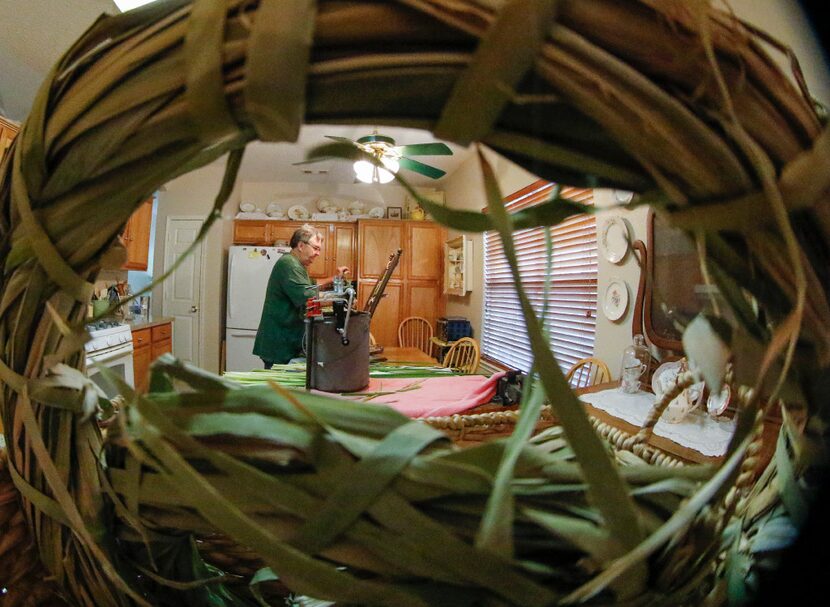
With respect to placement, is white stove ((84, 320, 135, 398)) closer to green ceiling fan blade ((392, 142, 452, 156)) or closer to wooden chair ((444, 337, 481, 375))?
green ceiling fan blade ((392, 142, 452, 156))

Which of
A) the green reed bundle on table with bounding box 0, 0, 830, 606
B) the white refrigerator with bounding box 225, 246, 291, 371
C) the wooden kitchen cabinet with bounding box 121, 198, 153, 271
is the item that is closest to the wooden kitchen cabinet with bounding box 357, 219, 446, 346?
the white refrigerator with bounding box 225, 246, 291, 371

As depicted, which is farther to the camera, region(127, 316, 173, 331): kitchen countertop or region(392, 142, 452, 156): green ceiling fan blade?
region(127, 316, 173, 331): kitchen countertop

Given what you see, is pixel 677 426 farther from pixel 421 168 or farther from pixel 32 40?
pixel 32 40

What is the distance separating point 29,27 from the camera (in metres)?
1.86

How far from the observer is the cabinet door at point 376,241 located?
4480 millimetres

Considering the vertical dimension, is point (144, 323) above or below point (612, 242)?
below

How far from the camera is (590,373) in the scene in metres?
2.04

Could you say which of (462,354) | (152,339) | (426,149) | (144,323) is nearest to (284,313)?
(426,149)

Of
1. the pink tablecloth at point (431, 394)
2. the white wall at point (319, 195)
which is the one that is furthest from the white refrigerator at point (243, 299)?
the pink tablecloth at point (431, 394)

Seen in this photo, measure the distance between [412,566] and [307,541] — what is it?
0.04 m

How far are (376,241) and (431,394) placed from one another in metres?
3.64

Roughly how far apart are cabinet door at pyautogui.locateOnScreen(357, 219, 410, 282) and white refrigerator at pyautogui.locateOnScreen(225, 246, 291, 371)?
110 cm

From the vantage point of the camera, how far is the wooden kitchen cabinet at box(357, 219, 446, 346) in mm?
4430

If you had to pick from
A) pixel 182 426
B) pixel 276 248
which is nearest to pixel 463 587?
pixel 182 426
